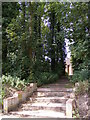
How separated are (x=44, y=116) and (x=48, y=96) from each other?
182cm

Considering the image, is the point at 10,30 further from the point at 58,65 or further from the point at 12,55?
the point at 58,65

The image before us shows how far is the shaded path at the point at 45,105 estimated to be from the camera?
4910 millimetres

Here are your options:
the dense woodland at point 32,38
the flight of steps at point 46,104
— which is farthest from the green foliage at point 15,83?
the flight of steps at point 46,104

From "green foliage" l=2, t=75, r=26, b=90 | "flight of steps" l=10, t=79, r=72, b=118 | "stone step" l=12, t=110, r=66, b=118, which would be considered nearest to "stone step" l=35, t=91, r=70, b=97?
"flight of steps" l=10, t=79, r=72, b=118

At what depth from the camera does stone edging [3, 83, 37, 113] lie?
5.18 m

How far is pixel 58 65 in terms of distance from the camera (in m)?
12.2

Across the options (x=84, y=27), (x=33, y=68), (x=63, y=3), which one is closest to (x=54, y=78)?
(x=33, y=68)

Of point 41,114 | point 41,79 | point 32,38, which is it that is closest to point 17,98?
point 41,114

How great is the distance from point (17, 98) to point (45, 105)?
1.14 meters

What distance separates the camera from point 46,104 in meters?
5.73

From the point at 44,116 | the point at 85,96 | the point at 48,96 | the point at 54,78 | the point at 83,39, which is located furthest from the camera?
the point at 54,78

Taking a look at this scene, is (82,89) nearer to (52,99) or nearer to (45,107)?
(52,99)

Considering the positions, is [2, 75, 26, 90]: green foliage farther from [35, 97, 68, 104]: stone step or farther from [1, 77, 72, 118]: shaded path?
[35, 97, 68, 104]: stone step

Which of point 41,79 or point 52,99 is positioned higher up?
point 41,79
